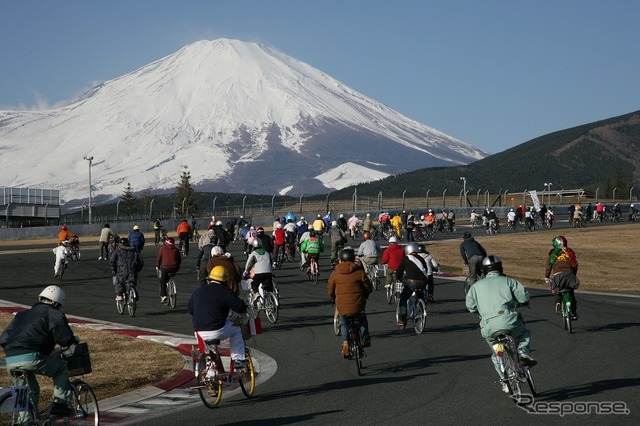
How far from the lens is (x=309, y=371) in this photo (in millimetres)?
14391

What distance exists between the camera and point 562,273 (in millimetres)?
18984

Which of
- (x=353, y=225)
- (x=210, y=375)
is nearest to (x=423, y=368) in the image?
(x=210, y=375)

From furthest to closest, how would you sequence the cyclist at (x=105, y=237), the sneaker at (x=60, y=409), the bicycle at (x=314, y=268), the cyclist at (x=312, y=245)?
the cyclist at (x=105, y=237) → the bicycle at (x=314, y=268) → the cyclist at (x=312, y=245) → the sneaker at (x=60, y=409)

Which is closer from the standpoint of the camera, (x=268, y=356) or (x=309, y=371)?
(x=309, y=371)

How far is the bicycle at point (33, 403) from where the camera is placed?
8.39m

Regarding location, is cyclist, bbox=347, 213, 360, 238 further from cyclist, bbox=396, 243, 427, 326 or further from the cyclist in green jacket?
cyclist, bbox=396, 243, 427, 326

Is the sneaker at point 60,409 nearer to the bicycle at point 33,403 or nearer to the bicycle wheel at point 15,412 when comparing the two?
the bicycle at point 33,403

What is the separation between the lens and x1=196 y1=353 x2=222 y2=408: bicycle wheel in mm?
11594

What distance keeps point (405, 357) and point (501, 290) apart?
424cm

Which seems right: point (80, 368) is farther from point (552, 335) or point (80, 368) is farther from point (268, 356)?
point (552, 335)

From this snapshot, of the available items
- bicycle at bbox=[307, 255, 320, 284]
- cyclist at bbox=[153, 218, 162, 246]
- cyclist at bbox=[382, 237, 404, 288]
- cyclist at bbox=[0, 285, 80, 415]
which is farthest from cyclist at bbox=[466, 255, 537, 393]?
cyclist at bbox=[153, 218, 162, 246]

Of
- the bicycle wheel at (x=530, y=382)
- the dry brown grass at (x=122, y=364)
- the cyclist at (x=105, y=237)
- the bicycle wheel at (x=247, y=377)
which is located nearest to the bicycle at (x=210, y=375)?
the bicycle wheel at (x=247, y=377)

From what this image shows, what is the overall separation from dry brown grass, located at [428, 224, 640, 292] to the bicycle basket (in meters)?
25.3

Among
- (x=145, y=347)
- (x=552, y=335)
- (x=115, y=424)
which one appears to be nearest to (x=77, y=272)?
(x=145, y=347)
